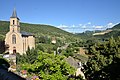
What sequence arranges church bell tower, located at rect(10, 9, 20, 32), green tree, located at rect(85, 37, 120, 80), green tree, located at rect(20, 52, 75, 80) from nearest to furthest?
green tree, located at rect(85, 37, 120, 80) → green tree, located at rect(20, 52, 75, 80) → church bell tower, located at rect(10, 9, 20, 32)

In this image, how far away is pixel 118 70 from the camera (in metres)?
20.0

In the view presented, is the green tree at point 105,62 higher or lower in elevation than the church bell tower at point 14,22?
lower

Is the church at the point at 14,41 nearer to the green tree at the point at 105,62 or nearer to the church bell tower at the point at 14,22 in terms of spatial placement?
the church bell tower at the point at 14,22

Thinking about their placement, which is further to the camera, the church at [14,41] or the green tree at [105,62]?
the church at [14,41]

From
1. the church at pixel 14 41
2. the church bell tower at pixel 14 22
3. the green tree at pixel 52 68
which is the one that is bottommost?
the green tree at pixel 52 68

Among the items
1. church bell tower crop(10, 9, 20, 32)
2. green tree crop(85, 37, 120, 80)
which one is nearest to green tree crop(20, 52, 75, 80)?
green tree crop(85, 37, 120, 80)

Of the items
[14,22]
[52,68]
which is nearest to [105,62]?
[52,68]

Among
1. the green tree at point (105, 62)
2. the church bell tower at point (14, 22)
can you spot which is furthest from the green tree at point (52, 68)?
the church bell tower at point (14, 22)

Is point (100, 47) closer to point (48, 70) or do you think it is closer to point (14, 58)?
point (48, 70)

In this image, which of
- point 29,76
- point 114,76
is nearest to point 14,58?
point 29,76

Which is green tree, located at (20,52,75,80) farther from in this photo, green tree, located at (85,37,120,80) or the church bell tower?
the church bell tower

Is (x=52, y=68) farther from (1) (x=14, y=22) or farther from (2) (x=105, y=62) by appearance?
(1) (x=14, y=22)

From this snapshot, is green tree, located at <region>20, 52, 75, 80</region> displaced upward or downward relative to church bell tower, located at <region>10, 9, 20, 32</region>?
downward

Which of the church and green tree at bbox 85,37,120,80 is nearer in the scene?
green tree at bbox 85,37,120,80
